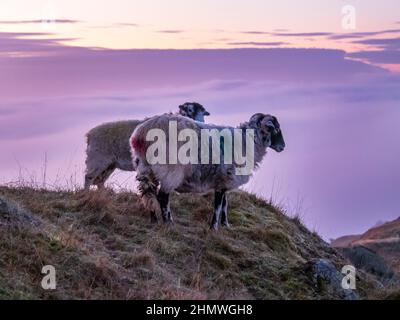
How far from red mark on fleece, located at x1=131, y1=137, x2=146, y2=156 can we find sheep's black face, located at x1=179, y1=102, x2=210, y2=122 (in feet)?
12.1

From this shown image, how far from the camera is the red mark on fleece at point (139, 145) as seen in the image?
12.0 metres

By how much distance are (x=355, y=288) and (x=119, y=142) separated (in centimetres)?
575

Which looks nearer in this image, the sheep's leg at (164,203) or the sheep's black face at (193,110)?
the sheep's leg at (164,203)

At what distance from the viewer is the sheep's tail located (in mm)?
12016

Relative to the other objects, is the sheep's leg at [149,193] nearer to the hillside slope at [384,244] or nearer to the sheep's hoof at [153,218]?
the sheep's hoof at [153,218]

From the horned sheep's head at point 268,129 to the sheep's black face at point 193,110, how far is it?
7.60 ft

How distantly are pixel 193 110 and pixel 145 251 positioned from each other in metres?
6.11

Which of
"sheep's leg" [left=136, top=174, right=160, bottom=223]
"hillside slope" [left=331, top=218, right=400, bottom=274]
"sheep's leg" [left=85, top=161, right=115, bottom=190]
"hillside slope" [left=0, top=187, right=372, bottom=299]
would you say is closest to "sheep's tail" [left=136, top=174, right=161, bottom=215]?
"sheep's leg" [left=136, top=174, right=160, bottom=223]

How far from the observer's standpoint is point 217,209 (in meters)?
12.5

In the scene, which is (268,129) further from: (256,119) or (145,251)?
(145,251)

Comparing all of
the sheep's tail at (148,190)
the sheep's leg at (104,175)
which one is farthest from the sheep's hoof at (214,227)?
the sheep's leg at (104,175)

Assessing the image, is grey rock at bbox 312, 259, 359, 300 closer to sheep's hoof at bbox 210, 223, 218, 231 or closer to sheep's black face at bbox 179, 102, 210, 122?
sheep's hoof at bbox 210, 223, 218, 231

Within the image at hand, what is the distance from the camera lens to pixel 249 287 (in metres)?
10.4

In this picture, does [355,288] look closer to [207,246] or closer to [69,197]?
[207,246]
